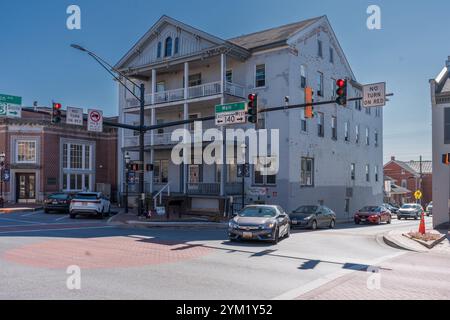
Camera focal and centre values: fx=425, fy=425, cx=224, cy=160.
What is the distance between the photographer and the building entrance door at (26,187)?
39.2m

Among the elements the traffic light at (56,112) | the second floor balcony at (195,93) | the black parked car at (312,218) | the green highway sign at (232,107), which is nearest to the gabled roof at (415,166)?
the second floor balcony at (195,93)

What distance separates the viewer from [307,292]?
8.02 m

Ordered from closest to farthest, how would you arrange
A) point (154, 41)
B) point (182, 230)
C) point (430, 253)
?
point (430, 253)
point (182, 230)
point (154, 41)

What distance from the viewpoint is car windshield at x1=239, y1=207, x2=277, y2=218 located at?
52.7 ft

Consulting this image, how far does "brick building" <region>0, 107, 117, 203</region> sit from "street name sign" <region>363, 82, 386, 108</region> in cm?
3252

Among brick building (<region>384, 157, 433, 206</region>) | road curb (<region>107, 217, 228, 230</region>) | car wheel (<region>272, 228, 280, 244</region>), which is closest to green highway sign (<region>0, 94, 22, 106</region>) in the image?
road curb (<region>107, 217, 228, 230</region>)

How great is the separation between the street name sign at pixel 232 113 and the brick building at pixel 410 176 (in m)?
68.3

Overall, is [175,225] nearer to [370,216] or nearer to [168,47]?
[370,216]

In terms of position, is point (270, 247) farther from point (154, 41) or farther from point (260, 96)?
point (154, 41)

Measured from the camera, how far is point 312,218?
891 inches

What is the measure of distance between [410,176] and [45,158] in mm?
65712

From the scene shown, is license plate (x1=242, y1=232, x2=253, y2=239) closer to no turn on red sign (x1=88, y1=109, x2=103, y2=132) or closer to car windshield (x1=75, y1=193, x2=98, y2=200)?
no turn on red sign (x1=88, y1=109, x2=103, y2=132)

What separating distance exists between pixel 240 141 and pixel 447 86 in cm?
1280
